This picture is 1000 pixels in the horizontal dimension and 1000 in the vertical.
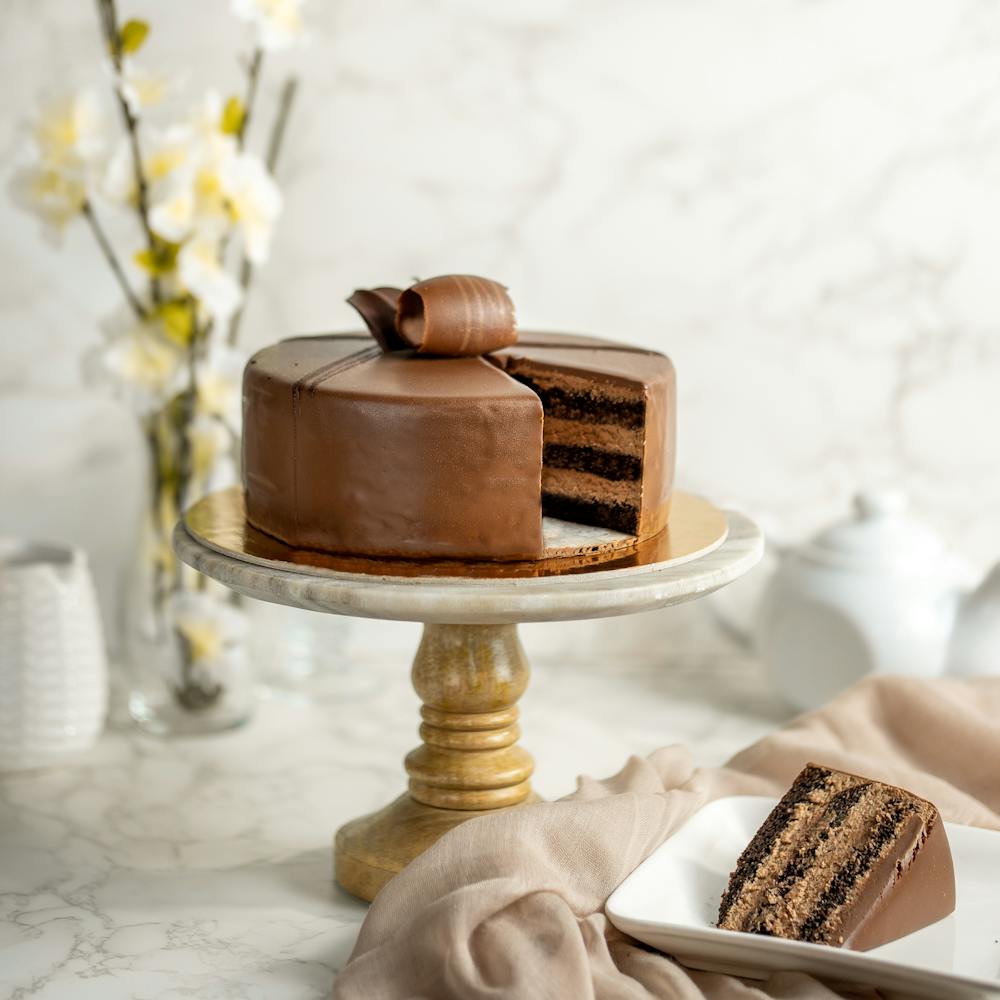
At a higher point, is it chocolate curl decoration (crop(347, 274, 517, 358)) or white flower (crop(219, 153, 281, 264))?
white flower (crop(219, 153, 281, 264))

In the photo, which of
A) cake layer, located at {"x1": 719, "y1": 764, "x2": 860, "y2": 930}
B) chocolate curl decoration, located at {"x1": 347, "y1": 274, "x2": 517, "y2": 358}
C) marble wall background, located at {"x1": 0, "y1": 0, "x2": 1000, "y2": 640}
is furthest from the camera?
marble wall background, located at {"x1": 0, "y1": 0, "x2": 1000, "y2": 640}

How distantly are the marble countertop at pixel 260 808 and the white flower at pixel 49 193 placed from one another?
2.26ft

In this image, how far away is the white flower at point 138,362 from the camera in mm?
1886

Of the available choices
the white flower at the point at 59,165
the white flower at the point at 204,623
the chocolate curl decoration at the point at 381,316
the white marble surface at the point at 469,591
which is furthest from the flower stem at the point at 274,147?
→ the white marble surface at the point at 469,591

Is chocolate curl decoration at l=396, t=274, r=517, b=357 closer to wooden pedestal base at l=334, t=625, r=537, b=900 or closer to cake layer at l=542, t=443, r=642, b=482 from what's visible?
cake layer at l=542, t=443, r=642, b=482

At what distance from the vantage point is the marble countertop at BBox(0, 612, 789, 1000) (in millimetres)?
1388

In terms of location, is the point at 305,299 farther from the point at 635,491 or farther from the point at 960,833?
the point at 960,833

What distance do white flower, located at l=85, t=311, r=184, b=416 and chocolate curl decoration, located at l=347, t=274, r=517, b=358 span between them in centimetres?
48

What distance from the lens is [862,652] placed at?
2.00 m

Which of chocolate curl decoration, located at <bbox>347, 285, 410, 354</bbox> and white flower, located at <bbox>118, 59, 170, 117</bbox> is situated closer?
chocolate curl decoration, located at <bbox>347, 285, 410, 354</bbox>

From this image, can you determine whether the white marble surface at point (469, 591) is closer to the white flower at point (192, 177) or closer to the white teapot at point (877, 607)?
the white flower at point (192, 177)

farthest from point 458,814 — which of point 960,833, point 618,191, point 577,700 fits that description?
point 618,191

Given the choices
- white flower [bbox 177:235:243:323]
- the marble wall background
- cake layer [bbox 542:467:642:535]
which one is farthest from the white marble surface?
the marble wall background

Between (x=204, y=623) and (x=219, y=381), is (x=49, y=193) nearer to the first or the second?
(x=219, y=381)
